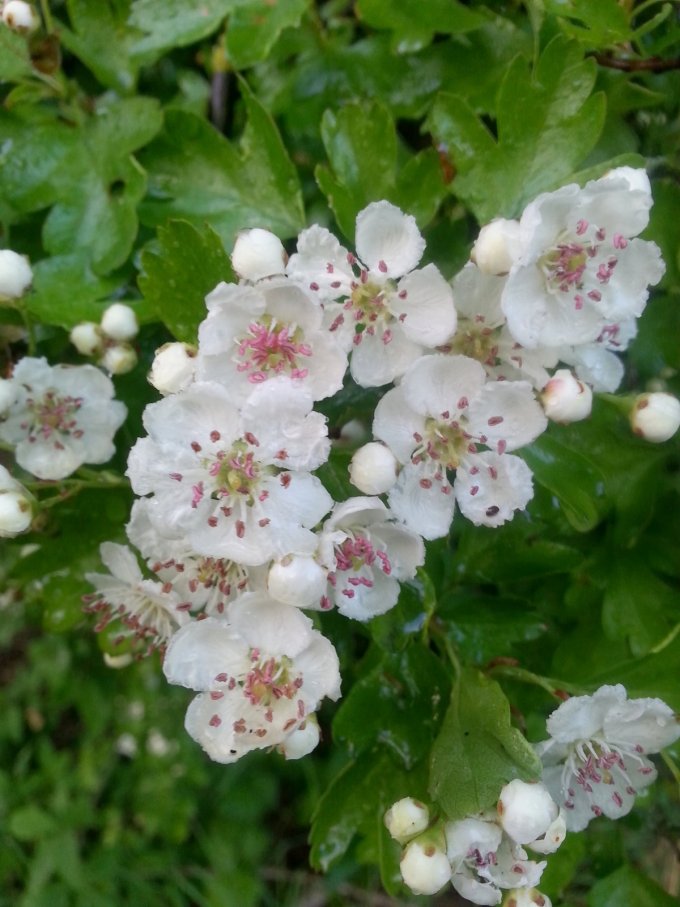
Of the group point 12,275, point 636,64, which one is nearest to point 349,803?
point 12,275

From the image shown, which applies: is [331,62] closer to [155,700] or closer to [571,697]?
[571,697]

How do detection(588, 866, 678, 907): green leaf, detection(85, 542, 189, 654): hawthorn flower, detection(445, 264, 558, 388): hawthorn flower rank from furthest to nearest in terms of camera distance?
detection(588, 866, 678, 907): green leaf → detection(85, 542, 189, 654): hawthorn flower → detection(445, 264, 558, 388): hawthorn flower

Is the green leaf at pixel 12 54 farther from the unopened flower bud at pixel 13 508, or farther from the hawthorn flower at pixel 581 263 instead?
the hawthorn flower at pixel 581 263

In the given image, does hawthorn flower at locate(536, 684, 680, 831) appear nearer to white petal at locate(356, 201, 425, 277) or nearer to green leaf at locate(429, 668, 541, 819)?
green leaf at locate(429, 668, 541, 819)

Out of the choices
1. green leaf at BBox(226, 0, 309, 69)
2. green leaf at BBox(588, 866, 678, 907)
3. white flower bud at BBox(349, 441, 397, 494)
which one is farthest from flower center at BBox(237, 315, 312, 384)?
green leaf at BBox(588, 866, 678, 907)

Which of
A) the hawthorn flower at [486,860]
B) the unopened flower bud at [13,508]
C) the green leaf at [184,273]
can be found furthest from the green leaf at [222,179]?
the hawthorn flower at [486,860]

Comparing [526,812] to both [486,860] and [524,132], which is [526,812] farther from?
[524,132]
